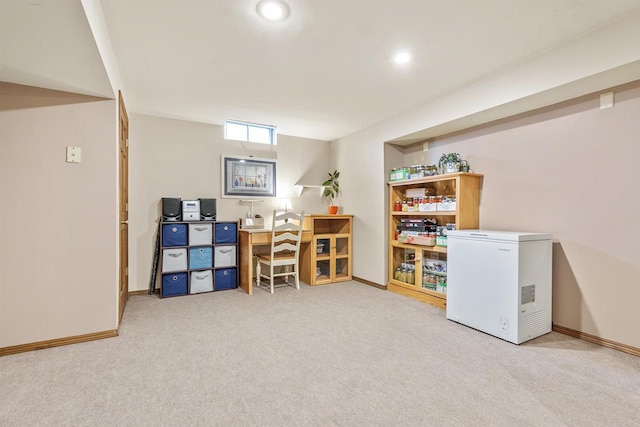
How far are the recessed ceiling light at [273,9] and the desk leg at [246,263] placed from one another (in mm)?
2506

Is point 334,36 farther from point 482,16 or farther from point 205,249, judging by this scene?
point 205,249

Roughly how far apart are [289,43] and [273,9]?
0.38 meters

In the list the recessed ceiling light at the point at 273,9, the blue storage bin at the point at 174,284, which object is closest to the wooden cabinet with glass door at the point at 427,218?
the recessed ceiling light at the point at 273,9

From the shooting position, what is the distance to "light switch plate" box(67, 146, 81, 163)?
2.34 m

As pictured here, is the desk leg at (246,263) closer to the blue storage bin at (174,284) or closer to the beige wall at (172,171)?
the beige wall at (172,171)

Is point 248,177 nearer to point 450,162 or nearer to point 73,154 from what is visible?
point 73,154

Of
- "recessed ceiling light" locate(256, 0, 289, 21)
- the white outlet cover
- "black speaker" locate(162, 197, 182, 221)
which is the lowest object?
A: "black speaker" locate(162, 197, 182, 221)

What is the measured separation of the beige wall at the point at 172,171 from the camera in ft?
12.5

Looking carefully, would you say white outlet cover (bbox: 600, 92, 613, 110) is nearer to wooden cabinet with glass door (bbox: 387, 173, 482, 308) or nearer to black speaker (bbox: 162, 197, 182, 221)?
wooden cabinet with glass door (bbox: 387, 173, 482, 308)

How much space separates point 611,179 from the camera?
2289 mm

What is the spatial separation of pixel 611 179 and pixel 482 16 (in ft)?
5.22

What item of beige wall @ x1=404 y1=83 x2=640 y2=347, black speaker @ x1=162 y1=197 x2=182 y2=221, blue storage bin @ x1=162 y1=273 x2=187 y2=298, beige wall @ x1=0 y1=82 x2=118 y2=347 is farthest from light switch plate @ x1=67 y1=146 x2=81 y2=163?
beige wall @ x1=404 y1=83 x2=640 y2=347

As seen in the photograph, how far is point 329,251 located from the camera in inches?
177

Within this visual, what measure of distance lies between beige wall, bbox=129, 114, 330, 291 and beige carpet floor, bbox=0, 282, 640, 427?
132cm
